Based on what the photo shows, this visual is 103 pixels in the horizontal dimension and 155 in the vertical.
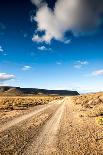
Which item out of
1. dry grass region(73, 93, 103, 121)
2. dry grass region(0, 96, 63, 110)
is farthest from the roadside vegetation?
dry grass region(0, 96, 63, 110)

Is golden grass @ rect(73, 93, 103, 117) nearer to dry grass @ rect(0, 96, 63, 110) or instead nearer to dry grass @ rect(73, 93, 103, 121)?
dry grass @ rect(73, 93, 103, 121)

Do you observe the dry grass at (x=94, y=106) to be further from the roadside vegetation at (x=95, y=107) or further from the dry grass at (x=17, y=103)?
the dry grass at (x=17, y=103)

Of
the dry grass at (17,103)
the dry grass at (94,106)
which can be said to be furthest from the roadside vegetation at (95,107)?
the dry grass at (17,103)

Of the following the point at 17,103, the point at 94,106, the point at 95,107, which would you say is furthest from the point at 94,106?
the point at 17,103

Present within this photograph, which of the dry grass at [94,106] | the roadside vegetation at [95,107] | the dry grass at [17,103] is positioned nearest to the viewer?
the roadside vegetation at [95,107]

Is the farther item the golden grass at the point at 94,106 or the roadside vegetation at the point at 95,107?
the golden grass at the point at 94,106

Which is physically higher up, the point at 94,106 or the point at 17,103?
the point at 17,103

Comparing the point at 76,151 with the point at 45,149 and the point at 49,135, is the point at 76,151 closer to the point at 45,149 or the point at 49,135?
the point at 45,149

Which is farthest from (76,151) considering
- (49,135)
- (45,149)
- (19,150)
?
(49,135)

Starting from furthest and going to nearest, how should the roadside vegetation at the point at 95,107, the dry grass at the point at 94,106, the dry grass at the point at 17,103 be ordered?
the dry grass at the point at 17,103, the dry grass at the point at 94,106, the roadside vegetation at the point at 95,107

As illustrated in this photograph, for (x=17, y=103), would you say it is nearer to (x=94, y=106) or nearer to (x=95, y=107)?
(x=94, y=106)

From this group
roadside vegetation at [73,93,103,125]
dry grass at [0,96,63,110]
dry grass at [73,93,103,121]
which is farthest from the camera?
dry grass at [0,96,63,110]

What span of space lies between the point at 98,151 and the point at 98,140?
258 centimetres

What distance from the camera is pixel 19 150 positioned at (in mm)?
11078
